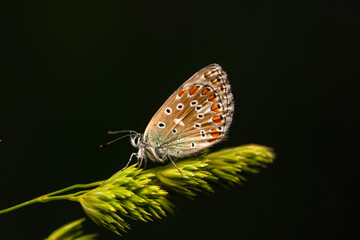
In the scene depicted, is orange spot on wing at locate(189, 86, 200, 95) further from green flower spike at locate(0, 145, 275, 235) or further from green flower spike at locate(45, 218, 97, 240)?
green flower spike at locate(45, 218, 97, 240)

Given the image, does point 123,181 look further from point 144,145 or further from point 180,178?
point 144,145

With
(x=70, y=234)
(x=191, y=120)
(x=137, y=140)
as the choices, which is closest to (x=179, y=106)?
(x=191, y=120)

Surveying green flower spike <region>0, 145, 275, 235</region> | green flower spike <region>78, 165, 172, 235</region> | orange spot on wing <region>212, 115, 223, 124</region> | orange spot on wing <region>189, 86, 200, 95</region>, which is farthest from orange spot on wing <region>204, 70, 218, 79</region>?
green flower spike <region>78, 165, 172, 235</region>

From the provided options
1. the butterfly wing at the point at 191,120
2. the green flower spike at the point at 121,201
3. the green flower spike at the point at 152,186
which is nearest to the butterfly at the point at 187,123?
the butterfly wing at the point at 191,120

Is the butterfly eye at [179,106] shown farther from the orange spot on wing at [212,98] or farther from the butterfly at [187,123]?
the orange spot on wing at [212,98]

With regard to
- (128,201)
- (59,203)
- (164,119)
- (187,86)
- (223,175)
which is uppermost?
(187,86)

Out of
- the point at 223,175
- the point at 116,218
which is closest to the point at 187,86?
the point at 223,175

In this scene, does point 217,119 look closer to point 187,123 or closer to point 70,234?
point 187,123
